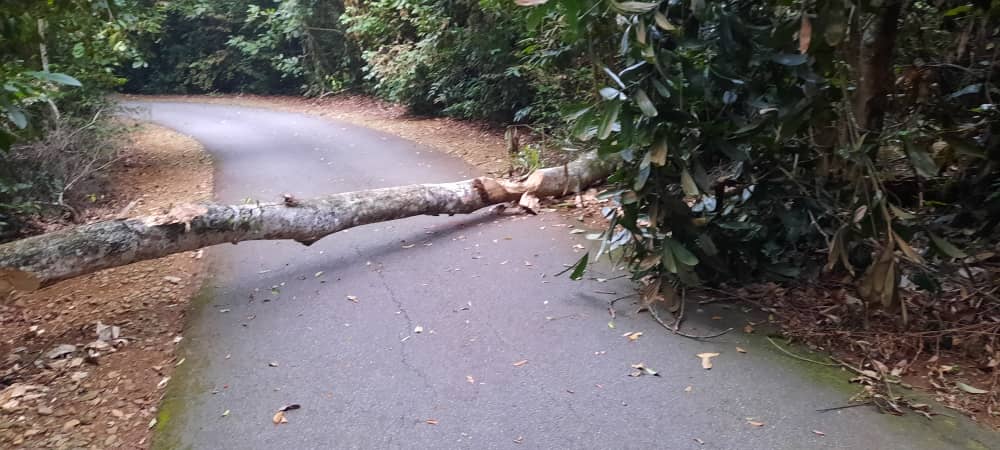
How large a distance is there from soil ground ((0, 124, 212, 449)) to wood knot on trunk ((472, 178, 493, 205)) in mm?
3271

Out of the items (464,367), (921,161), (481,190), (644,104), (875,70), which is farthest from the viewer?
(481,190)

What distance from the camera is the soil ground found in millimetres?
4004

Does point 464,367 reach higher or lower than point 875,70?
lower

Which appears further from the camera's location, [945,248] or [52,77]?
[945,248]

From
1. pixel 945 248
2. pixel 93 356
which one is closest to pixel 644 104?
pixel 945 248

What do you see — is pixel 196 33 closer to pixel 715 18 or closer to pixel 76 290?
pixel 76 290

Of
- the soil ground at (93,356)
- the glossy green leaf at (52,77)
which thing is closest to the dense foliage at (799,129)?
the glossy green leaf at (52,77)

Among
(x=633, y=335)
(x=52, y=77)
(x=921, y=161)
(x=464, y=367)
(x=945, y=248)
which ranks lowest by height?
(x=464, y=367)

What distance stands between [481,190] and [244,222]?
9.81ft

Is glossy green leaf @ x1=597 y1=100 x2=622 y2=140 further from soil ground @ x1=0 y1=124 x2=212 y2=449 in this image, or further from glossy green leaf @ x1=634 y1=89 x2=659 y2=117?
soil ground @ x1=0 y1=124 x2=212 y2=449

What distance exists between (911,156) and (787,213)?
1.02 m

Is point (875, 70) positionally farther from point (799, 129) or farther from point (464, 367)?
point (464, 367)

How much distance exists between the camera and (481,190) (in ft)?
26.6

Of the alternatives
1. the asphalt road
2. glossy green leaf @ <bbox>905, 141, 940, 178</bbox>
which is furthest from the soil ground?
glossy green leaf @ <bbox>905, 141, 940, 178</bbox>
